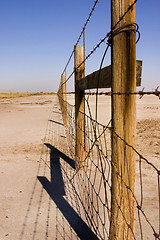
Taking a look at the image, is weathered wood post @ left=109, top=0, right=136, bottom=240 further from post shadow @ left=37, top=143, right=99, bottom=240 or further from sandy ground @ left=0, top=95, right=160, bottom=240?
sandy ground @ left=0, top=95, right=160, bottom=240

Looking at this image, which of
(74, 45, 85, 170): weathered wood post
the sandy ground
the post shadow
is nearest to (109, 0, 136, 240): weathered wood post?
the post shadow

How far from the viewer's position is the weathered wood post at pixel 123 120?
1374mm

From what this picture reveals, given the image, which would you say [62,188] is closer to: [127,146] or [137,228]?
[137,228]

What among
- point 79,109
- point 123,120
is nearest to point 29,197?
point 79,109

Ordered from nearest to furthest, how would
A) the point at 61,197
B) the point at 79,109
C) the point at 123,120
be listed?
the point at 123,120, the point at 61,197, the point at 79,109

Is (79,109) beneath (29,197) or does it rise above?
above

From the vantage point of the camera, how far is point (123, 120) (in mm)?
1443

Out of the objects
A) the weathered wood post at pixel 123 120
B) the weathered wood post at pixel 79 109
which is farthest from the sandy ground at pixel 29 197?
the weathered wood post at pixel 123 120

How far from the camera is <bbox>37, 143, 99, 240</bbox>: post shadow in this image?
2473 millimetres

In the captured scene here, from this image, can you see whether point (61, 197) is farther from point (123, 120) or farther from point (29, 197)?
point (123, 120)

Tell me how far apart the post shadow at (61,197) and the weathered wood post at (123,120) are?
3.18 ft

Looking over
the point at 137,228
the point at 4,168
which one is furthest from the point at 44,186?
the point at 137,228

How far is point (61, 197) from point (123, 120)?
7.15ft

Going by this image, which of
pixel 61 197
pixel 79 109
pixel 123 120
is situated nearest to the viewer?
pixel 123 120
